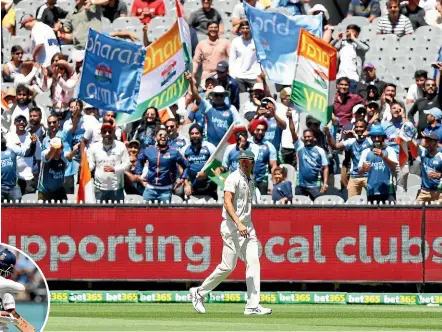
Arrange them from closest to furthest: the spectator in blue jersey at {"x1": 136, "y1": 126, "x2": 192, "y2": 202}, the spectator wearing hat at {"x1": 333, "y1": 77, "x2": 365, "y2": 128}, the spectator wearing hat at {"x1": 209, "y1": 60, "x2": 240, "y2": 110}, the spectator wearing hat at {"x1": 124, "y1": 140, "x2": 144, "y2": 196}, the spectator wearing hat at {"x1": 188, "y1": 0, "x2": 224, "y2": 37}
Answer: the spectator in blue jersey at {"x1": 136, "y1": 126, "x2": 192, "y2": 202} → the spectator wearing hat at {"x1": 124, "y1": 140, "x2": 144, "y2": 196} → the spectator wearing hat at {"x1": 333, "y1": 77, "x2": 365, "y2": 128} → the spectator wearing hat at {"x1": 209, "y1": 60, "x2": 240, "y2": 110} → the spectator wearing hat at {"x1": 188, "y1": 0, "x2": 224, "y2": 37}

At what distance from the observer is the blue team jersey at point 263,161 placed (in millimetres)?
21203

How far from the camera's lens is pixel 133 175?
70.9 ft

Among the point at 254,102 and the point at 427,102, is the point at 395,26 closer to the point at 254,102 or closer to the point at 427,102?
the point at 427,102

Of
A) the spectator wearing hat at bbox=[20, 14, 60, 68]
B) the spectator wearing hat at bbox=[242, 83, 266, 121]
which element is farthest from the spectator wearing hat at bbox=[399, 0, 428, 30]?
the spectator wearing hat at bbox=[20, 14, 60, 68]

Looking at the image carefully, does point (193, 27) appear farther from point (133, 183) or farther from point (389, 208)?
point (389, 208)

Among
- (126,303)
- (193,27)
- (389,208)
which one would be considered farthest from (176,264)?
(193,27)

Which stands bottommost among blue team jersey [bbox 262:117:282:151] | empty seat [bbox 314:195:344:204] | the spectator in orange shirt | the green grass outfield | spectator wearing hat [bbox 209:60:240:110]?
the green grass outfield

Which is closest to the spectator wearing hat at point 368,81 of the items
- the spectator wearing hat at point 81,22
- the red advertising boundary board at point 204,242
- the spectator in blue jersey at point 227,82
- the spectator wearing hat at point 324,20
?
the spectator wearing hat at point 324,20

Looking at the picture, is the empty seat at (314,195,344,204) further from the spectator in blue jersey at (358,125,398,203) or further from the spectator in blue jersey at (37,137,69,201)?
the spectator in blue jersey at (37,137,69,201)

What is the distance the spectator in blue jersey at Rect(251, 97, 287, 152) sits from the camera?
22.1 m

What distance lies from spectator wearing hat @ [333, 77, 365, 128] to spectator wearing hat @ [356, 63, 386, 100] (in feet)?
2.02

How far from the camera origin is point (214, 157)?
2089 cm

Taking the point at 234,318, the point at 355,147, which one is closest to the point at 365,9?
the point at 355,147

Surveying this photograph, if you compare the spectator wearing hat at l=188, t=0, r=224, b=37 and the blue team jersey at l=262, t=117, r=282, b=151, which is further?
the spectator wearing hat at l=188, t=0, r=224, b=37
